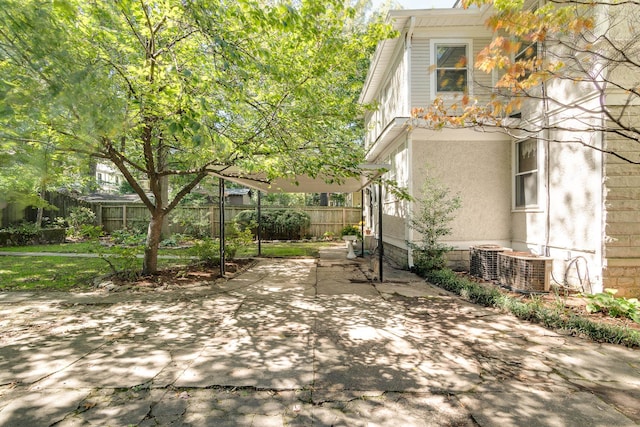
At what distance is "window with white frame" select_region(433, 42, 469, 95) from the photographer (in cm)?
830

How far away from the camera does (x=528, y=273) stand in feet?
18.9

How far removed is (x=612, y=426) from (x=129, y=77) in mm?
6093

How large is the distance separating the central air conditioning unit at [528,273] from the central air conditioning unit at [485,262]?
1.82ft

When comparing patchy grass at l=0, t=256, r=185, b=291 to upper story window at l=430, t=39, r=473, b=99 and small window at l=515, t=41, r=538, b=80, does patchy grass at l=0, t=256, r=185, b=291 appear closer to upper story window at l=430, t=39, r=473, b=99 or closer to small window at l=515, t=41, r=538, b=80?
upper story window at l=430, t=39, r=473, b=99

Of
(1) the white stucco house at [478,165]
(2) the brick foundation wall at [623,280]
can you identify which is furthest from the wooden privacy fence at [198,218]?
(2) the brick foundation wall at [623,280]

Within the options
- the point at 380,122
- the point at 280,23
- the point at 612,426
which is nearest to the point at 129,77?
the point at 280,23

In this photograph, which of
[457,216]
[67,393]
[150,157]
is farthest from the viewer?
[457,216]

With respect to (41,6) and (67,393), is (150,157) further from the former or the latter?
(67,393)

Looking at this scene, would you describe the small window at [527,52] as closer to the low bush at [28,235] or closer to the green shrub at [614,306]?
the green shrub at [614,306]

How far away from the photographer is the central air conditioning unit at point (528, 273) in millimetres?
5684

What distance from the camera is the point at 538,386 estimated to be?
2.76 metres

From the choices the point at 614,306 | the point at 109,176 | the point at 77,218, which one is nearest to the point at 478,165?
the point at 614,306

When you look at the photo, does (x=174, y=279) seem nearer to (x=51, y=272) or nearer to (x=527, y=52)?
(x=51, y=272)

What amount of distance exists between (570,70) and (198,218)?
15.1 m
